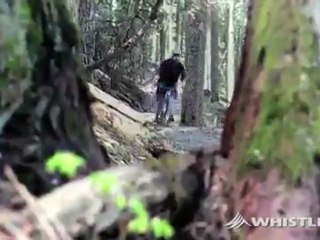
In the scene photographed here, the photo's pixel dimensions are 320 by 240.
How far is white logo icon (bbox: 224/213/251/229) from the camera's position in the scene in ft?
9.69

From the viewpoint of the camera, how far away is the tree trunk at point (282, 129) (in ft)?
9.42

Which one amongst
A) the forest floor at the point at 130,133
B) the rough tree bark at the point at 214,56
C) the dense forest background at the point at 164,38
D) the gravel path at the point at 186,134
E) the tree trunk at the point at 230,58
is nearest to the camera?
the forest floor at the point at 130,133

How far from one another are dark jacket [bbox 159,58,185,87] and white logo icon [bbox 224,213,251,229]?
324 inches

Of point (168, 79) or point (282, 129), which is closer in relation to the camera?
point (282, 129)

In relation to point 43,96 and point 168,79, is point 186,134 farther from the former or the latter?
point 43,96

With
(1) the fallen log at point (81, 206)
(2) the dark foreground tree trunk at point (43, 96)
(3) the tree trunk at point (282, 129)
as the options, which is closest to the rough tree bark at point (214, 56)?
(2) the dark foreground tree trunk at point (43, 96)

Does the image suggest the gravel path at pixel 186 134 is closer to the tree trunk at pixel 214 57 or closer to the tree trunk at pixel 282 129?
the tree trunk at pixel 214 57

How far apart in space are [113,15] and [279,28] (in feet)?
31.8

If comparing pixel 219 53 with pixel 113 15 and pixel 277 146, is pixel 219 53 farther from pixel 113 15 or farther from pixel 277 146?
pixel 277 146

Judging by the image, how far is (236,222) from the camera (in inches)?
117

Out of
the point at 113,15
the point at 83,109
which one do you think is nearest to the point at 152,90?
the point at 113,15

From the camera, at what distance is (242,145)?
3074mm

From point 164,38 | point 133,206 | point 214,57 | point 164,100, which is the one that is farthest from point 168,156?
point 214,57

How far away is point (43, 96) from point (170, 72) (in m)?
8.32
